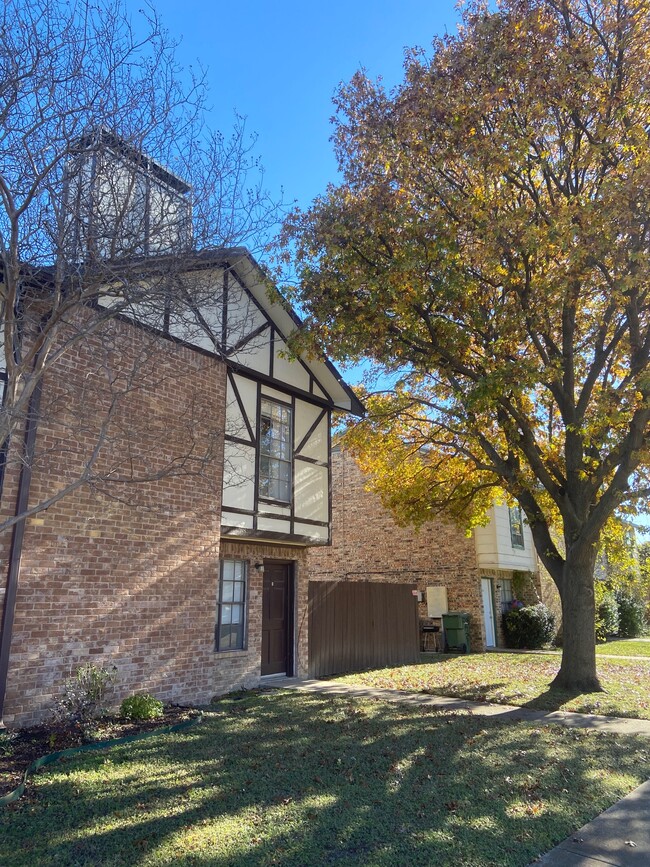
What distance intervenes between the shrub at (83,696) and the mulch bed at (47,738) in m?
0.13

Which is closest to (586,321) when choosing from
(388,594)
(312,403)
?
(312,403)

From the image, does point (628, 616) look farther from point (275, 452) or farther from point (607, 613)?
point (275, 452)

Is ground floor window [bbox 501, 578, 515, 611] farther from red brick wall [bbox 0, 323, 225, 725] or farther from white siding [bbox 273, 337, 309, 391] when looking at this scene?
red brick wall [bbox 0, 323, 225, 725]

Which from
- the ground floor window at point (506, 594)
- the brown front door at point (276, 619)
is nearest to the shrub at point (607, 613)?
the ground floor window at point (506, 594)

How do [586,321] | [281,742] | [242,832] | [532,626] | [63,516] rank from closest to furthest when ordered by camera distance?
[242,832] → [281,742] → [63,516] → [586,321] → [532,626]

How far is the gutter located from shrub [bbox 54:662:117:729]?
681 millimetres

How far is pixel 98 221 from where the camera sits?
652 cm

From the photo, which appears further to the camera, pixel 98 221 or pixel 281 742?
pixel 281 742

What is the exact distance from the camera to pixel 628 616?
2745cm

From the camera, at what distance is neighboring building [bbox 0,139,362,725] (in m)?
7.32

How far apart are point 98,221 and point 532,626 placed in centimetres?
1893

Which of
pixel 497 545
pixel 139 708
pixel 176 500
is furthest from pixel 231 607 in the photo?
pixel 497 545

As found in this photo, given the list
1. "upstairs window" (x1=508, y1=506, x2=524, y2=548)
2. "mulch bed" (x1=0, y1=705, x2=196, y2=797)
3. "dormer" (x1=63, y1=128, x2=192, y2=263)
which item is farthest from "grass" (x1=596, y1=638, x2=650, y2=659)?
"dormer" (x1=63, y1=128, x2=192, y2=263)

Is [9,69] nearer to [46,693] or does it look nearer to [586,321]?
[46,693]
